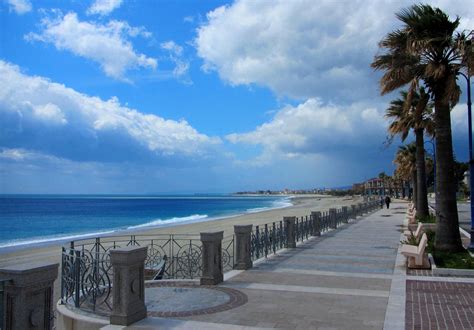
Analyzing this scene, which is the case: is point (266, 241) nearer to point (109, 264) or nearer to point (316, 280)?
point (316, 280)

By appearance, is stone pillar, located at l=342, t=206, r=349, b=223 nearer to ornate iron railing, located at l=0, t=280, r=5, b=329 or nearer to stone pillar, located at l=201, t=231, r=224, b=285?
stone pillar, located at l=201, t=231, r=224, b=285

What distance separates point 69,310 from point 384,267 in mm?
8140

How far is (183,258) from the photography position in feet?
38.6

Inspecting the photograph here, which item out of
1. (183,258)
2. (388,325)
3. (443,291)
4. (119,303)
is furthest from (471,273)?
(119,303)

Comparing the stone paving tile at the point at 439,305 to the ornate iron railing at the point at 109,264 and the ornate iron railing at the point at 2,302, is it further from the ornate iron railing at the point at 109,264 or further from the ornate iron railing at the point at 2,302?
the ornate iron railing at the point at 2,302

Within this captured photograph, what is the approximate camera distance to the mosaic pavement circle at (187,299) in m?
7.62

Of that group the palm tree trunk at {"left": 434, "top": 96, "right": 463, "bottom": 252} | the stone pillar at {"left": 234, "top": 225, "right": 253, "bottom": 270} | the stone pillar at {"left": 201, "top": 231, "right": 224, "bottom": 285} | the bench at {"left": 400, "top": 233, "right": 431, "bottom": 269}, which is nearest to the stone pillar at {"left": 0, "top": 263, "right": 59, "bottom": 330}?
the stone pillar at {"left": 201, "top": 231, "right": 224, "bottom": 285}

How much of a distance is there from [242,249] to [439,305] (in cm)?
496

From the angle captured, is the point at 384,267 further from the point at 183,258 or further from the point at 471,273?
the point at 183,258

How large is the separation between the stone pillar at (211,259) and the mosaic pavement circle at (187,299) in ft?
0.73

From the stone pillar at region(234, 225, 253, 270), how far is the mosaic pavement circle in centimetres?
197

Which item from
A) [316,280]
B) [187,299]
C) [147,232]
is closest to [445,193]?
[316,280]

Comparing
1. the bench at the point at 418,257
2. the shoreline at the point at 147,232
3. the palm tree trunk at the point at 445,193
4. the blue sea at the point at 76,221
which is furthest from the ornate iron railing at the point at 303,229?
the blue sea at the point at 76,221

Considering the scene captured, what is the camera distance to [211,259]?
9.58 meters
